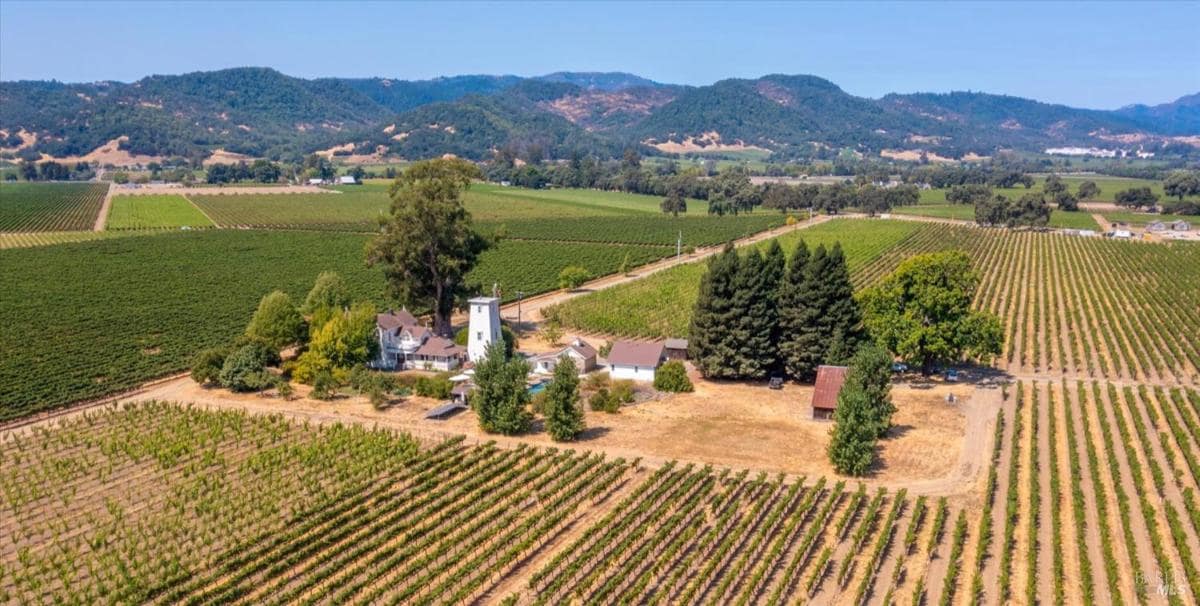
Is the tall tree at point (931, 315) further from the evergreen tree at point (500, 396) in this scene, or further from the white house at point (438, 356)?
the white house at point (438, 356)

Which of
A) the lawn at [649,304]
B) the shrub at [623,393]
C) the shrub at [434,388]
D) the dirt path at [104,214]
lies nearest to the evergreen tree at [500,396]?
the shrub at [434,388]

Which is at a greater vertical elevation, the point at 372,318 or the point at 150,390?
the point at 372,318

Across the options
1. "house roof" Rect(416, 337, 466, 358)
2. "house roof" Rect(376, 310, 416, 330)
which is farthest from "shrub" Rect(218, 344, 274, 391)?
"house roof" Rect(416, 337, 466, 358)

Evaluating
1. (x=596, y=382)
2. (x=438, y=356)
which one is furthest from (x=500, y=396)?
(x=438, y=356)

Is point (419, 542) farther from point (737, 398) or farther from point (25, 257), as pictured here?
point (25, 257)

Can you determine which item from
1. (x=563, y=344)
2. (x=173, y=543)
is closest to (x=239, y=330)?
(x=563, y=344)

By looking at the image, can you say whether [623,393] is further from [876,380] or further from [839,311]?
[876,380]

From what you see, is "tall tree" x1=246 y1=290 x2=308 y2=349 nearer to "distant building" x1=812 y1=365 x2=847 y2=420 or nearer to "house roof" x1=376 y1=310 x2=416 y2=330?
"house roof" x1=376 y1=310 x2=416 y2=330

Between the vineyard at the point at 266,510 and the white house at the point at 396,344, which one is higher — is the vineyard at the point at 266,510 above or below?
below
